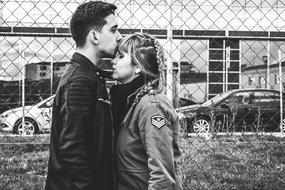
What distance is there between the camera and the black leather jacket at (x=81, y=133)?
184 centimetres

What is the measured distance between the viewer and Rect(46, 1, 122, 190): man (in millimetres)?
1845

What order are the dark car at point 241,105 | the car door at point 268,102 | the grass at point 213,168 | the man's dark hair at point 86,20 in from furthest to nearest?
1. the car door at point 268,102
2. the dark car at point 241,105
3. the grass at point 213,168
4. the man's dark hair at point 86,20

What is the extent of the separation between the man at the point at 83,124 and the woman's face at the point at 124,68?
10 centimetres

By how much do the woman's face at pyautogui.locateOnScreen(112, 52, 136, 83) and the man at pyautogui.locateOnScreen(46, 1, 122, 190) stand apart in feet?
0.34

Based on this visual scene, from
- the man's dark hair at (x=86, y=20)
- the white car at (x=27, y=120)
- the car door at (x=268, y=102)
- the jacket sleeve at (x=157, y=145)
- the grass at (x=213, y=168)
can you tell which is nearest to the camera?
the jacket sleeve at (x=157, y=145)

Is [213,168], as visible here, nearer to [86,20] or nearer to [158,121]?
[158,121]

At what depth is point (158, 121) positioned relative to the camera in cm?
199

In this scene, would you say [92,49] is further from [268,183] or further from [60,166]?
[268,183]

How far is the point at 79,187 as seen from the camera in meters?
1.82

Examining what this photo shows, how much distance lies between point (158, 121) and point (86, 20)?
2.03 ft

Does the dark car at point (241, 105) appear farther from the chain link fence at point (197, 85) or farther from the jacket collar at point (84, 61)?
the jacket collar at point (84, 61)

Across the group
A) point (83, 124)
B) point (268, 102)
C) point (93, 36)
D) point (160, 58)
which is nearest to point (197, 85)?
point (160, 58)

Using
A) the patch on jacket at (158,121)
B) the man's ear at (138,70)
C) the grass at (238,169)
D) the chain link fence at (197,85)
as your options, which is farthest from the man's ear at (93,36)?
the grass at (238,169)

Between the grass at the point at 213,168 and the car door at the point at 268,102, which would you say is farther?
the car door at the point at 268,102
